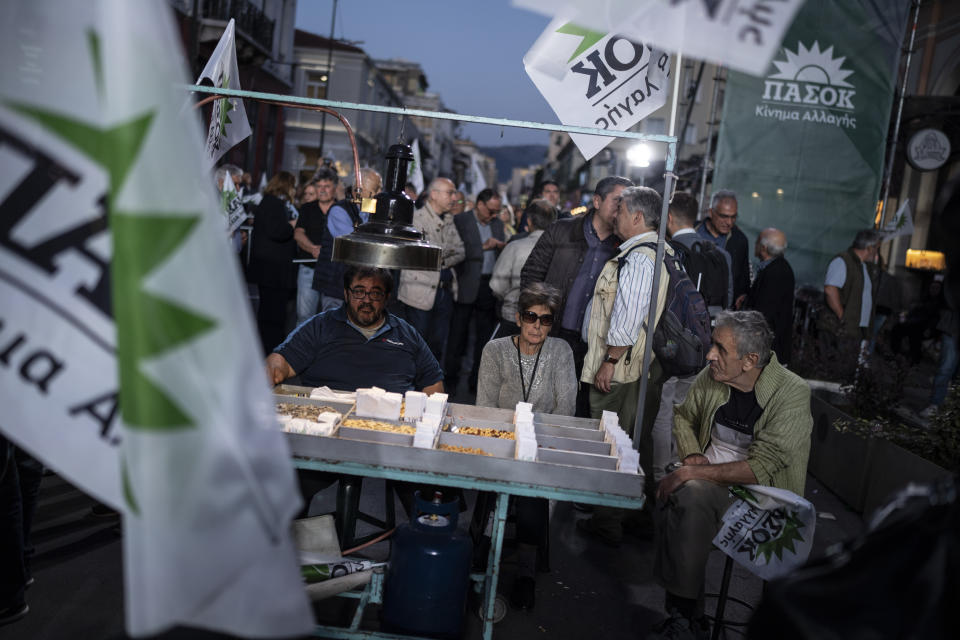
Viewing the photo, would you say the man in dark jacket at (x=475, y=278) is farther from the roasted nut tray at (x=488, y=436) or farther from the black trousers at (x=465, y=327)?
the roasted nut tray at (x=488, y=436)

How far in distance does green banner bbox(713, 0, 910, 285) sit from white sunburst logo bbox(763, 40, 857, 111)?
0.04 ft

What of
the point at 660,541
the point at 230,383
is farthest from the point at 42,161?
the point at 660,541

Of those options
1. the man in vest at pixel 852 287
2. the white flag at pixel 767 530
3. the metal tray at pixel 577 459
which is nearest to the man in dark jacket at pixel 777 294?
the man in vest at pixel 852 287

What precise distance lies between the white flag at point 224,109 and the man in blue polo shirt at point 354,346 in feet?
3.88

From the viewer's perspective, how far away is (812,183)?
11.4m

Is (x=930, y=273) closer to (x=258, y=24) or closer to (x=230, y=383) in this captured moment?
(x=230, y=383)

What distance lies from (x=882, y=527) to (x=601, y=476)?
160 cm

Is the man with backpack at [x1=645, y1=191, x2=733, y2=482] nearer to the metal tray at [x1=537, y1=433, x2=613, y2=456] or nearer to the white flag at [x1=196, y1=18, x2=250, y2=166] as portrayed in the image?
the metal tray at [x1=537, y1=433, x2=613, y2=456]

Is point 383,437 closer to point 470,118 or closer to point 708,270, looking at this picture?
point 470,118

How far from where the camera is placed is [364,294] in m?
4.70

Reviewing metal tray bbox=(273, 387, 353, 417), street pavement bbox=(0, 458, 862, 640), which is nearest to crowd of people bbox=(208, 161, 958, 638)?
street pavement bbox=(0, 458, 862, 640)

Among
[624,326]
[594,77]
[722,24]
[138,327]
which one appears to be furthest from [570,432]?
[138,327]

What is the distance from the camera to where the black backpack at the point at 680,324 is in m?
5.17

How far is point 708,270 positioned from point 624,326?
5.56 ft
